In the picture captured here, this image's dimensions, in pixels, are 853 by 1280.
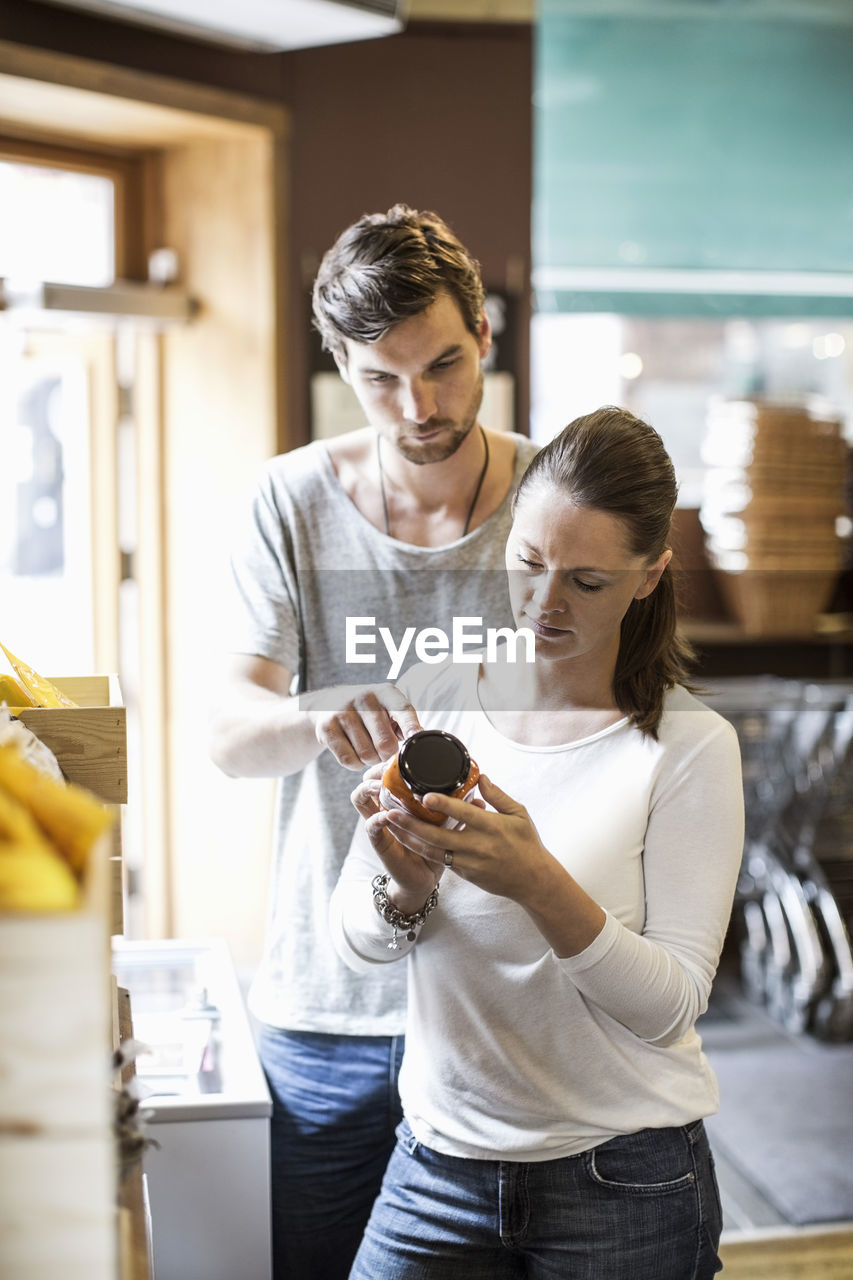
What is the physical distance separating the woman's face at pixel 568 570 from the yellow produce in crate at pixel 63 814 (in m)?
0.58

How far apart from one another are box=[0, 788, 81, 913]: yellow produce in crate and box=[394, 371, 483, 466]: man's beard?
924mm

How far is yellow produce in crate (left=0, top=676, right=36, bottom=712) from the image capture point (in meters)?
1.18

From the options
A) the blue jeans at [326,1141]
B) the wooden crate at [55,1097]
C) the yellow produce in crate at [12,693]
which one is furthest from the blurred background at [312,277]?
the wooden crate at [55,1097]

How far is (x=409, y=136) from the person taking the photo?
10.1ft

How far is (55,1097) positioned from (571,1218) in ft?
2.29

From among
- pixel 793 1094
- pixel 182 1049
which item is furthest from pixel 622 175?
pixel 182 1049

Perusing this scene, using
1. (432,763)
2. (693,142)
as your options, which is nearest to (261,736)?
(432,763)

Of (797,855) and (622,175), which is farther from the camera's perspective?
(797,855)

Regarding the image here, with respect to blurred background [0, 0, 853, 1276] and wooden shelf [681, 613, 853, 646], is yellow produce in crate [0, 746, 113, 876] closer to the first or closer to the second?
blurred background [0, 0, 853, 1276]

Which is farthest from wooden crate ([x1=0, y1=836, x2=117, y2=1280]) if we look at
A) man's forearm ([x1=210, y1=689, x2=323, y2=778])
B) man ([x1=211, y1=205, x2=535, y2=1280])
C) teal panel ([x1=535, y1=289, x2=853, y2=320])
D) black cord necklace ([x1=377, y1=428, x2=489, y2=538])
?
teal panel ([x1=535, y1=289, x2=853, y2=320])

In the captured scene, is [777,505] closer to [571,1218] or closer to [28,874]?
[571,1218]

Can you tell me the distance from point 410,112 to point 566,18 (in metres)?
0.71

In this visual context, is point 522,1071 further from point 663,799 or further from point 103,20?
point 103,20

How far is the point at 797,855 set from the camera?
4004 mm
